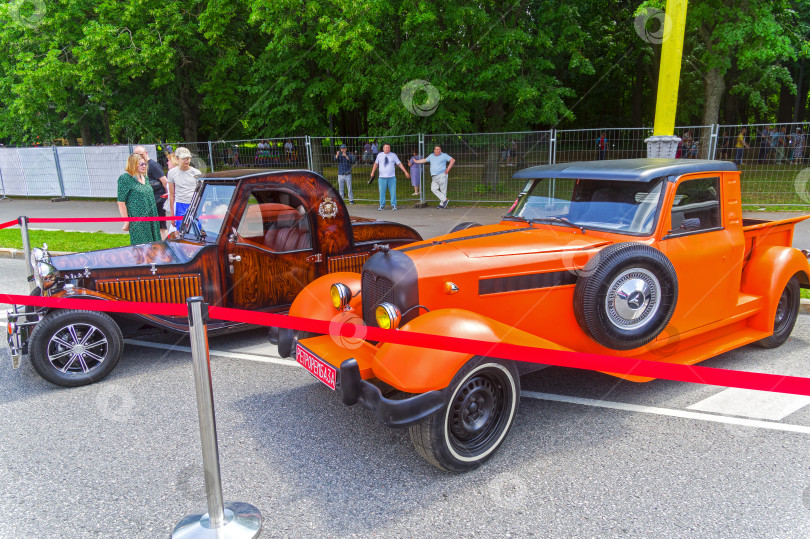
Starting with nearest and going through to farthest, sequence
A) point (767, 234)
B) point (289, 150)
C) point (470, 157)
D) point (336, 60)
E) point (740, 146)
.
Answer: point (767, 234)
point (740, 146)
point (470, 157)
point (289, 150)
point (336, 60)

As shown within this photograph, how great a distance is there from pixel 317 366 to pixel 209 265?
220 cm

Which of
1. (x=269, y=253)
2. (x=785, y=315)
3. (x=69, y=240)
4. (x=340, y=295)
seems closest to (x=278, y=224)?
(x=269, y=253)

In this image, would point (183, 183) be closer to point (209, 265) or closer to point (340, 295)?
point (209, 265)

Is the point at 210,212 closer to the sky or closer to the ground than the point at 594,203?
closer to the ground

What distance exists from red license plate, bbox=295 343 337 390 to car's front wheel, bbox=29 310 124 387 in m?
1.98

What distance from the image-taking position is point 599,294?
387 centimetres

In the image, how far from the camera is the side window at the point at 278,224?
581 centimetres

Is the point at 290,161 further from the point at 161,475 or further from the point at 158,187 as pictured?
the point at 161,475

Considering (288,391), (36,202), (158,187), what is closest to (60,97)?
(36,202)

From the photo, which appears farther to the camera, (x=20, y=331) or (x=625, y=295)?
(x=20, y=331)

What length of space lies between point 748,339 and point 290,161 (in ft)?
48.3

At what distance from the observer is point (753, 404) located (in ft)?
14.0

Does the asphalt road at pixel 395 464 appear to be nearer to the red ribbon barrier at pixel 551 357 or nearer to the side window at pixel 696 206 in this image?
the red ribbon barrier at pixel 551 357

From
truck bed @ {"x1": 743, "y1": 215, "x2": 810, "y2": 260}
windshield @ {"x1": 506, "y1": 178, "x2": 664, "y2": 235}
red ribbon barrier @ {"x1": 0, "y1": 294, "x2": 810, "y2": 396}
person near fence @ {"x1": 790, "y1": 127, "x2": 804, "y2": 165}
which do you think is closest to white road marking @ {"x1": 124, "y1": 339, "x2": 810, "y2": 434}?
windshield @ {"x1": 506, "y1": 178, "x2": 664, "y2": 235}
